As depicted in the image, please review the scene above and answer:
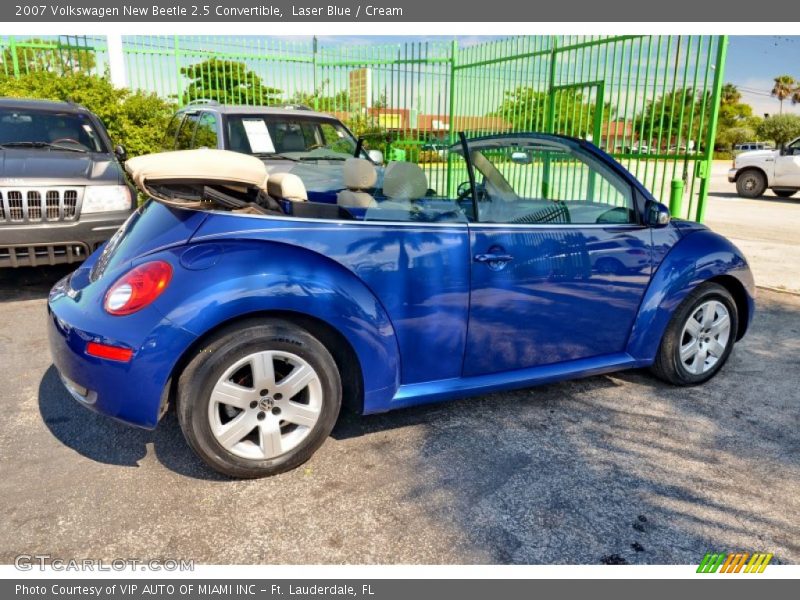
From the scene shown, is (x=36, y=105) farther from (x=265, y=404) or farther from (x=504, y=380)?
(x=504, y=380)

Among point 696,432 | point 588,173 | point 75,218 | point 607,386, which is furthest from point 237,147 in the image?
point 696,432

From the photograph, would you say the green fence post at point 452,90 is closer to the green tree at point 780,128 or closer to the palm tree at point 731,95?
the green tree at point 780,128

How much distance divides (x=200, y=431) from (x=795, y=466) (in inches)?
113

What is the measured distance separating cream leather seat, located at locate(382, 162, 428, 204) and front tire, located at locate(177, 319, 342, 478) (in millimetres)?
1105

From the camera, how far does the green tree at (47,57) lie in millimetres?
11414

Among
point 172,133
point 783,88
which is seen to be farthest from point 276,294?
point 783,88

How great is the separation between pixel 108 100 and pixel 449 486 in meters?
10.7

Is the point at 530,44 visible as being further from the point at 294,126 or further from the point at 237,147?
the point at 237,147

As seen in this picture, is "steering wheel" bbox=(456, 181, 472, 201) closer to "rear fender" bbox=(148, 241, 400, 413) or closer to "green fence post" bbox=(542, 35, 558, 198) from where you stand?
"rear fender" bbox=(148, 241, 400, 413)

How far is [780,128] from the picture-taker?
53531 millimetres

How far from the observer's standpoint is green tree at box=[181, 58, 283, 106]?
1266cm

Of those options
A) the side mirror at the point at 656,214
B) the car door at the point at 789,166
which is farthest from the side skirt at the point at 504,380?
the car door at the point at 789,166

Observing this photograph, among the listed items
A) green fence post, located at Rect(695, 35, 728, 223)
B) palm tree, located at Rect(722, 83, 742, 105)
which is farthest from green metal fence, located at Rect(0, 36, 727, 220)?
palm tree, located at Rect(722, 83, 742, 105)

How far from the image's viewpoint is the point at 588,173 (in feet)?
13.0
